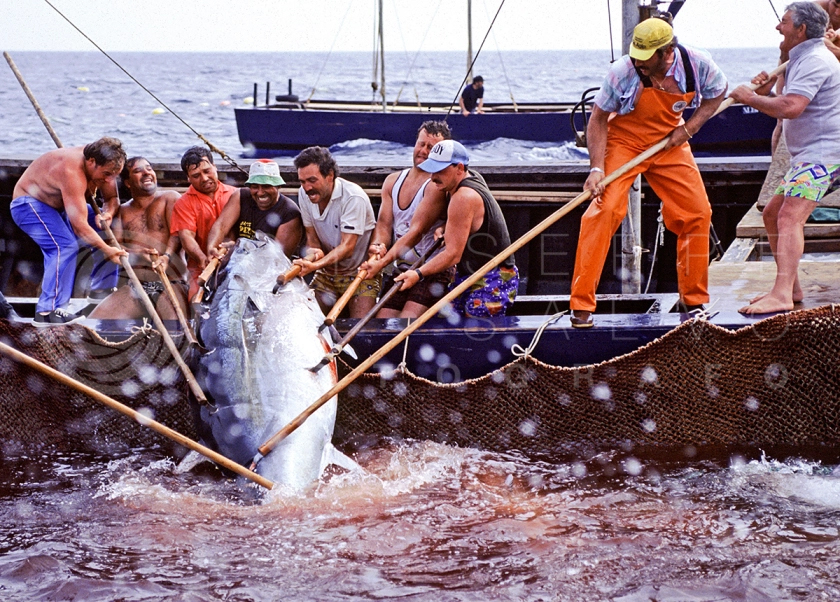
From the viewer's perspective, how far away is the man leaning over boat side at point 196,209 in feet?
21.9

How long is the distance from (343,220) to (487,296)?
119 cm

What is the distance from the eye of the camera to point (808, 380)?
5.30 meters

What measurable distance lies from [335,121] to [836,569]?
1912 cm

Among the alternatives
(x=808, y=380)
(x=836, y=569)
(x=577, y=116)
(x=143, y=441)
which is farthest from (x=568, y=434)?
(x=577, y=116)

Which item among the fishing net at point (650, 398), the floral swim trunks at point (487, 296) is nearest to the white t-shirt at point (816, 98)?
the fishing net at point (650, 398)

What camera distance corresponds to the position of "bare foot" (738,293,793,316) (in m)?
5.54

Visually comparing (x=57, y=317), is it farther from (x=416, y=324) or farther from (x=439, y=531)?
(x=439, y=531)

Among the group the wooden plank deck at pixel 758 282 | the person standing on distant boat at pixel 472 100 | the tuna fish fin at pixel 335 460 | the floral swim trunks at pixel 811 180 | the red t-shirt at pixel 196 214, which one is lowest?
the tuna fish fin at pixel 335 460

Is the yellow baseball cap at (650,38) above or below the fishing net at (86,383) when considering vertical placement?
above

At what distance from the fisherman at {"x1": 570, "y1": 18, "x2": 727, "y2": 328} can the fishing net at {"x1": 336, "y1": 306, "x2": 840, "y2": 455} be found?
0.51 m

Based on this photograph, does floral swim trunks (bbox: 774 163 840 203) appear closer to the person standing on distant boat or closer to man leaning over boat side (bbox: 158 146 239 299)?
man leaning over boat side (bbox: 158 146 239 299)

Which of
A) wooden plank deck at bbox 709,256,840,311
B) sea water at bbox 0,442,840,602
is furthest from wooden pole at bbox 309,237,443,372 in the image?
wooden plank deck at bbox 709,256,840,311

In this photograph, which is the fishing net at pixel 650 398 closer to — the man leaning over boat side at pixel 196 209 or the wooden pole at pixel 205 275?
the wooden pole at pixel 205 275

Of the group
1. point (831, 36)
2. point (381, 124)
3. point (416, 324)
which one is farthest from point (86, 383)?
point (381, 124)
